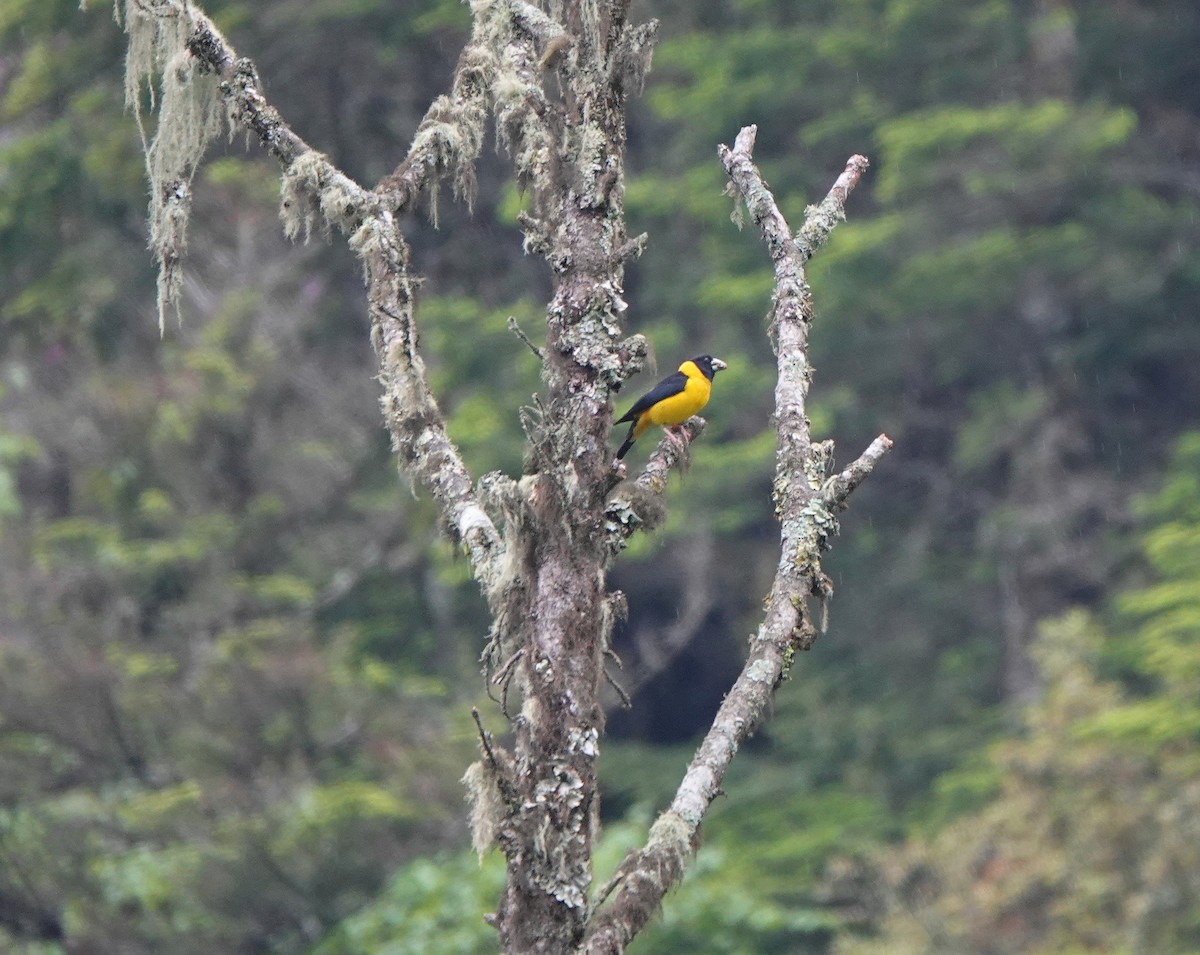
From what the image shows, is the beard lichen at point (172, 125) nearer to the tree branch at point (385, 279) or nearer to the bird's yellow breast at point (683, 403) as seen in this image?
the tree branch at point (385, 279)

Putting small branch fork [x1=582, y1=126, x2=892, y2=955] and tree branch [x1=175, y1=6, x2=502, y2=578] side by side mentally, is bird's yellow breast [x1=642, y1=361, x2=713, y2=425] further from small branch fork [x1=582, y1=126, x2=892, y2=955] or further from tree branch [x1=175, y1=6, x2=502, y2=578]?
tree branch [x1=175, y1=6, x2=502, y2=578]

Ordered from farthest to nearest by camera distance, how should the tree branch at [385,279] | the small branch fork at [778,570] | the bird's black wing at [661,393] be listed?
the bird's black wing at [661,393] < the tree branch at [385,279] < the small branch fork at [778,570]

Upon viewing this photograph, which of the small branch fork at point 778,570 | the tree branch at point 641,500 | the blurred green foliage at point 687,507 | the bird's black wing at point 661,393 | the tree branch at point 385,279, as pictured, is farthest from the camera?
the blurred green foliage at point 687,507

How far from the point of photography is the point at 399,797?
1097cm

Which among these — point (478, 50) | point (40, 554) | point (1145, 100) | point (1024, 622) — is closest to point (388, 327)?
point (478, 50)

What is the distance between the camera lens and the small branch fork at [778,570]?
134 inches

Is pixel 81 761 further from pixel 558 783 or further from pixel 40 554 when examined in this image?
pixel 558 783

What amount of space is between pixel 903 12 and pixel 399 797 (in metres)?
9.35

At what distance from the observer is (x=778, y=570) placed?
3.68 m

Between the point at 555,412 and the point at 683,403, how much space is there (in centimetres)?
398

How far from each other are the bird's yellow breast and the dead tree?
3.03 meters

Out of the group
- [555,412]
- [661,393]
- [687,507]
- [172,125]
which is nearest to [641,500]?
[555,412]

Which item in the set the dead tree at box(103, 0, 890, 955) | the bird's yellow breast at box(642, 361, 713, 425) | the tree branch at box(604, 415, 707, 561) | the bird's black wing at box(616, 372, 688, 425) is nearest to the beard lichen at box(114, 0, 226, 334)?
the dead tree at box(103, 0, 890, 955)

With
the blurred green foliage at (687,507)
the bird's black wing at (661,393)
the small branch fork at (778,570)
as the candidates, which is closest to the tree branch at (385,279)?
the small branch fork at (778,570)
